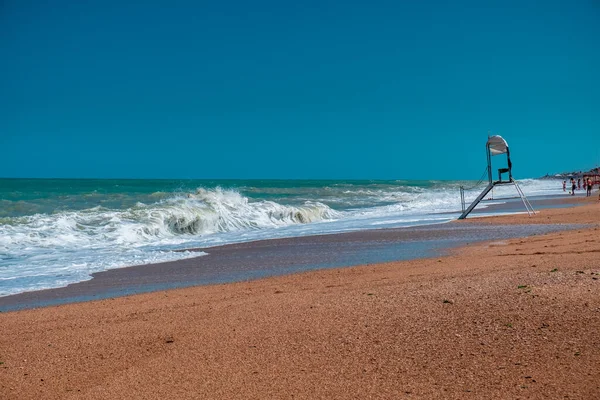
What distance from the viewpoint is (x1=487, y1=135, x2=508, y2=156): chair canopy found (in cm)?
2369

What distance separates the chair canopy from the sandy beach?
1672 centimetres

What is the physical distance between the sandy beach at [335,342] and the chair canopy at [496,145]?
16717 millimetres

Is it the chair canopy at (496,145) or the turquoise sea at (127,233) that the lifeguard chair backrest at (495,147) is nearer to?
the chair canopy at (496,145)

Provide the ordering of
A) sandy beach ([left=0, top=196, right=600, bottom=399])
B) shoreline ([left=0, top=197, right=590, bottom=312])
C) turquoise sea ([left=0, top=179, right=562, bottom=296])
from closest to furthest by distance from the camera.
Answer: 1. sandy beach ([left=0, top=196, right=600, bottom=399])
2. shoreline ([left=0, top=197, right=590, bottom=312])
3. turquoise sea ([left=0, top=179, right=562, bottom=296])

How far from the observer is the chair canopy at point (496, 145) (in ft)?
77.7

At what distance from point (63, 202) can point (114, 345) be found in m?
33.8

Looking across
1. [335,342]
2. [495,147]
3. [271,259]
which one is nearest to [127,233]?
[271,259]

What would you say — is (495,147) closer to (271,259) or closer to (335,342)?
(271,259)

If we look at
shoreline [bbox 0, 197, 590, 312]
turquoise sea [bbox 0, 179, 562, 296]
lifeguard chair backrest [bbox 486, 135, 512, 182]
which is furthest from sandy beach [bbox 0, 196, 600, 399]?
lifeguard chair backrest [bbox 486, 135, 512, 182]

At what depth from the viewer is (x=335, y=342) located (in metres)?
5.01

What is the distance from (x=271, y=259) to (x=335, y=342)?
758cm

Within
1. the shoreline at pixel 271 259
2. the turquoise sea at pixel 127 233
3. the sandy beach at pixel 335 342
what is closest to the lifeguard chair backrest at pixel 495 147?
the turquoise sea at pixel 127 233

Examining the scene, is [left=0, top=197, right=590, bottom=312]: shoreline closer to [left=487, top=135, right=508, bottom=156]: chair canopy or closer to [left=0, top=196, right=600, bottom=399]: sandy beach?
[left=0, top=196, right=600, bottom=399]: sandy beach

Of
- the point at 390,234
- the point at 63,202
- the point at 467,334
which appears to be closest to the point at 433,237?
the point at 390,234
